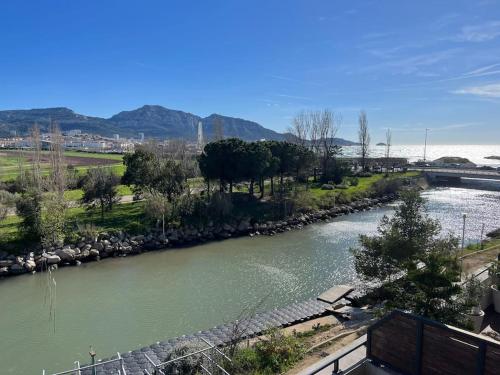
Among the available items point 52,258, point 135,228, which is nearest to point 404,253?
point 135,228

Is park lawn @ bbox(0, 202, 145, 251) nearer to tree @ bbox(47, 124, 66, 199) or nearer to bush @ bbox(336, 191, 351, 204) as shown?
tree @ bbox(47, 124, 66, 199)

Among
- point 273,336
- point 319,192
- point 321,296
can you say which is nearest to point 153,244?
point 321,296

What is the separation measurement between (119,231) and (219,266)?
23.9ft

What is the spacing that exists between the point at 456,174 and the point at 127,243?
52.1 meters

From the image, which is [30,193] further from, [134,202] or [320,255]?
[320,255]

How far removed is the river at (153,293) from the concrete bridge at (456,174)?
3406 centimetres

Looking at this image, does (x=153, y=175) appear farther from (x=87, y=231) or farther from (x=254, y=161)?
(x=254, y=161)

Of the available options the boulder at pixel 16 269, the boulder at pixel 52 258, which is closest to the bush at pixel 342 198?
the boulder at pixel 52 258

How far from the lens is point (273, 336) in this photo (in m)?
9.55

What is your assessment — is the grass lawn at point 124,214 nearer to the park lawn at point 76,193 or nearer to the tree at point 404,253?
the park lawn at point 76,193

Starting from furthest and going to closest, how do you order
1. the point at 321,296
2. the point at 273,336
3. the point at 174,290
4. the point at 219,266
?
the point at 219,266, the point at 174,290, the point at 321,296, the point at 273,336

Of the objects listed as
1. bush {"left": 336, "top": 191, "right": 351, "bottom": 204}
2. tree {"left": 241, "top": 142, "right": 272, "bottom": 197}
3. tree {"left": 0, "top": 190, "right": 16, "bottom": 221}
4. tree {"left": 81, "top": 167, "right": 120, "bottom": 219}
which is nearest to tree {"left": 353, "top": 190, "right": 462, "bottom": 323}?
tree {"left": 241, "top": 142, "right": 272, "bottom": 197}

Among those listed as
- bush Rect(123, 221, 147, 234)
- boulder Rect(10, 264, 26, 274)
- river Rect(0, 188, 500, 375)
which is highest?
bush Rect(123, 221, 147, 234)

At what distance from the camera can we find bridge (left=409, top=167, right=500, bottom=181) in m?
53.5
